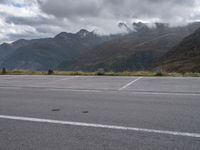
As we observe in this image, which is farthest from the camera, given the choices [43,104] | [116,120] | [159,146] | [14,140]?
[43,104]

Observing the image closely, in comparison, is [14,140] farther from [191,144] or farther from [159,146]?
[191,144]

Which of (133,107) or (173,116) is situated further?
(133,107)

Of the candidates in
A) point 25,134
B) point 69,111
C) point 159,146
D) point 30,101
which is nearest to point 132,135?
point 159,146

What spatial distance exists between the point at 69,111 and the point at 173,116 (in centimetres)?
270

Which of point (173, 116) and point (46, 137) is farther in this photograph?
point (173, 116)

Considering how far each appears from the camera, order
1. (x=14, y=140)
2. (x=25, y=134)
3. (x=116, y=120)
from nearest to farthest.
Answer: (x=14, y=140) → (x=25, y=134) → (x=116, y=120)

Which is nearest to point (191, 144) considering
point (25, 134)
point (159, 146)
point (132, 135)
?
point (159, 146)

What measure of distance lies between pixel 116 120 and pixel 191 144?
1939 mm

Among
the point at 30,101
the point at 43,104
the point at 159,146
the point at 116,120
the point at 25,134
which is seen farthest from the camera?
the point at 30,101

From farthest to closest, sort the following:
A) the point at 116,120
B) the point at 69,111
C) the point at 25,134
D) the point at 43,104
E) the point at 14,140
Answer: the point at 43,104 → the point at 69,111 → the point at 116,120 → the point at 25,134 → the point at 14,140

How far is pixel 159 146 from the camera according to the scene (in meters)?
4.26

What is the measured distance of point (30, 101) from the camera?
28.2 ft

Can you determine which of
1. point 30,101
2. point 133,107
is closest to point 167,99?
point 133,107

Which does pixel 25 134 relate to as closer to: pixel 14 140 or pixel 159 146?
pixel 14 140
